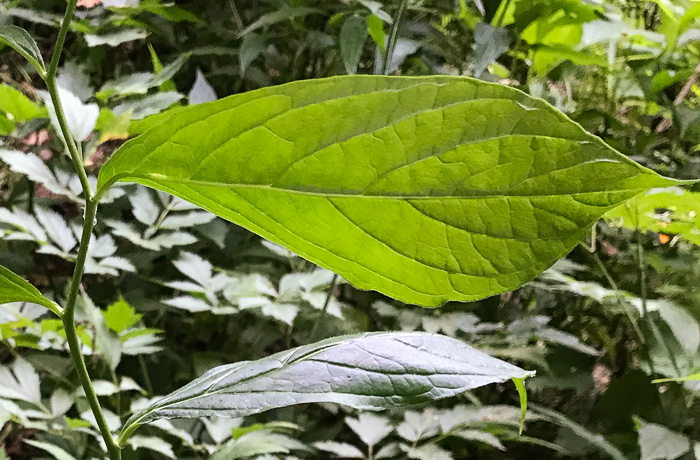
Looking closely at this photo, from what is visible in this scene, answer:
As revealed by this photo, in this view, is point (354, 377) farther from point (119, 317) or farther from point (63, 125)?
point (119, 317)

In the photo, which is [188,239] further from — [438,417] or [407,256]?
[407,256]

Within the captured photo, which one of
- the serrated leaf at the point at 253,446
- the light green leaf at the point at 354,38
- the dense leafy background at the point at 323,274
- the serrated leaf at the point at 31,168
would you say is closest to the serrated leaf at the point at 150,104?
the dense leafy background at the point at 323,274

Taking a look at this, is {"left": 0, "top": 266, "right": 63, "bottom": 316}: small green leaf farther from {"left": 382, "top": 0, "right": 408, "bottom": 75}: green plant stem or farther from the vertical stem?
{"left": 382, "top": 0, "right": 408, "bottom": 75}: green plant stem

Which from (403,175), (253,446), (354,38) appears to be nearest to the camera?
(403,175)

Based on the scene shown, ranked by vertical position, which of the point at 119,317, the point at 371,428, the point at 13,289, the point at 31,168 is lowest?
the point at 371,428

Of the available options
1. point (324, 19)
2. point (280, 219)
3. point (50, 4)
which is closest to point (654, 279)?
point (324, 19)

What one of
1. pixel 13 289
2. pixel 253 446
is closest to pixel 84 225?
pixel 13 289
